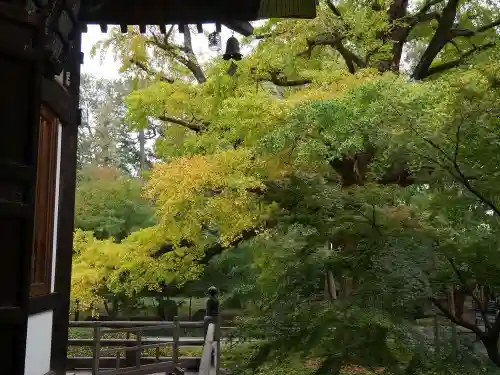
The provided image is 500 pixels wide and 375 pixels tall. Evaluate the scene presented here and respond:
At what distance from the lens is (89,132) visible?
30.5 metres

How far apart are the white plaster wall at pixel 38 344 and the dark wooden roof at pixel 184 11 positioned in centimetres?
218

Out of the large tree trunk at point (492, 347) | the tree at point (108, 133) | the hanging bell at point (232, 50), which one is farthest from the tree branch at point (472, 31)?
the tree at point (108, 133)

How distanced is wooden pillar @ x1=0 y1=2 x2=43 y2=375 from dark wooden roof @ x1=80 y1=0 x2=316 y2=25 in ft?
5.16

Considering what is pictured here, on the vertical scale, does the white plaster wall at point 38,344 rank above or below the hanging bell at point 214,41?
below

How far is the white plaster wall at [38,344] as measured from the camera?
10.4 ft

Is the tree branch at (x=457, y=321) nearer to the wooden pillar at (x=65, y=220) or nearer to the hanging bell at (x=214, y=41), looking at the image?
the hanging bell at (x=214, y=41)

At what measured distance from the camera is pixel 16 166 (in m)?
2.26

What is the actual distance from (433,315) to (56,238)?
369cm

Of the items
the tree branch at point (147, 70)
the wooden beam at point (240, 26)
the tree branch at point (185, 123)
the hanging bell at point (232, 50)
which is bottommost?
the wooden beam at point (240, 26)

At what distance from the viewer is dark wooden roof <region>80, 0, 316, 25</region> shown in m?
3.73

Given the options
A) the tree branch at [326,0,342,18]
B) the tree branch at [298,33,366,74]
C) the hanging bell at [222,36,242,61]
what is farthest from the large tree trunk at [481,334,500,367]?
the tree branch at [326,0,342,18]

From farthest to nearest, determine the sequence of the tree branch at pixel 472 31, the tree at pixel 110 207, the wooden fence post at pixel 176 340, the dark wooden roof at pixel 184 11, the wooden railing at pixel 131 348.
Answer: the tree at pixel 110 207, the tree branch at pixel 472 31, the wooden fence post at pixel 176 340, the wooden railing at pixel 131 348, the dark wooden roof at pixel 184 11

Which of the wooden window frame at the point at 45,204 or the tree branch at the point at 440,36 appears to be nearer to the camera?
the wooden window frame at the point at 45,204

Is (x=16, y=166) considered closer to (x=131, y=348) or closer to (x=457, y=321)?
(x=457, y=321)
